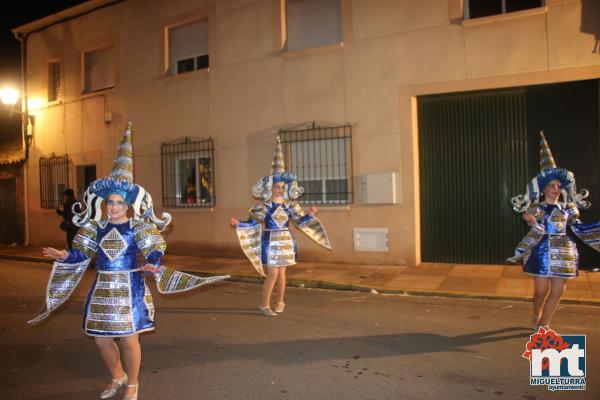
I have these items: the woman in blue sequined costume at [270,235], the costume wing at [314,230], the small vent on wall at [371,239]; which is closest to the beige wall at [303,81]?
the small vent on wall at [371,239]

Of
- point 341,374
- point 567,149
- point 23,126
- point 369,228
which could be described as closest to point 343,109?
point 369,228

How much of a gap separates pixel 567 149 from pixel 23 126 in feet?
52.9

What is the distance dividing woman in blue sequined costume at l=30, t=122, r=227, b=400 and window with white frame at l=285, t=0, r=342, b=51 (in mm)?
8041

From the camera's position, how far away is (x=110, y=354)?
12.7 feet

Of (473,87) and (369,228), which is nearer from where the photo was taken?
(473,87)

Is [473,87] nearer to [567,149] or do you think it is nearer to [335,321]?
[567,149]

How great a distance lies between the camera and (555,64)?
29.5 ft

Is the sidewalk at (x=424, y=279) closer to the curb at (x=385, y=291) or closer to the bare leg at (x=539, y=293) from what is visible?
the curb at (x=385, y=291)

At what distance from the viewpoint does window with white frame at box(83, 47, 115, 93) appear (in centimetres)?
1466

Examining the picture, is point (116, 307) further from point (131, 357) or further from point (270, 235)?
point (270, 235)

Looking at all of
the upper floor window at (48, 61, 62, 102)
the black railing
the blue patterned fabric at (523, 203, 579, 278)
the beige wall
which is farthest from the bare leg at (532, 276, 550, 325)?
the upper floor window at (48, 61, 62, 102)

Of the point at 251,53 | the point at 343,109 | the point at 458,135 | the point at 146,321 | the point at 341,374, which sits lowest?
the point at 341,374

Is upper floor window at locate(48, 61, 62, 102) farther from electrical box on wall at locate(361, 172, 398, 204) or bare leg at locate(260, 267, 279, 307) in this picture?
bare leg at locate(260, 267, 279, 307)

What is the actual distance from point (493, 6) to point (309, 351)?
809cm
